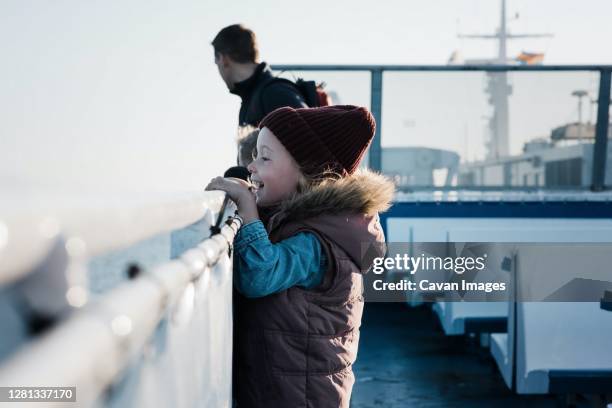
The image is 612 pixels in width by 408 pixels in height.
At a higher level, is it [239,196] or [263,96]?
[263,96]

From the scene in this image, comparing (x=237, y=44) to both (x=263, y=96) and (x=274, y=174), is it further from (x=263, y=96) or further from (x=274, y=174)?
(x=274, y=174)

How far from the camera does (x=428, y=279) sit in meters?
6.19

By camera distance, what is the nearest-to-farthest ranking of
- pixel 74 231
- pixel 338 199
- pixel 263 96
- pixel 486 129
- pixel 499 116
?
1. pixel 74 231
2. pixel 338 199
3. pixel 263 96
4. pixel 499 116
5. pixel 486 129

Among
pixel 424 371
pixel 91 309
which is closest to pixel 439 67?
pixel 424 371

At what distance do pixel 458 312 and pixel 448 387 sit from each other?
0.52m

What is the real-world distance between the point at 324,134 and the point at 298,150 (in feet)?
0.26

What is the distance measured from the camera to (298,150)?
5.40 feet

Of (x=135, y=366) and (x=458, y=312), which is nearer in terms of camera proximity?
(x=135, y=366)

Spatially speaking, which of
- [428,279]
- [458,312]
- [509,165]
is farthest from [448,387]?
[509,165]

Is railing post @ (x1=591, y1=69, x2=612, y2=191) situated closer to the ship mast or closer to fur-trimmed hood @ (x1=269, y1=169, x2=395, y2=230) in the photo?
the ship mast

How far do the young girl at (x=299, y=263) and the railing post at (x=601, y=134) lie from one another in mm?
6302

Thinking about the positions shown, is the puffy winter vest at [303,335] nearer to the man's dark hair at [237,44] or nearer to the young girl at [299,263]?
the young girl at [299,263]

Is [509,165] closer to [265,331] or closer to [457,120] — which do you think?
[457,120]

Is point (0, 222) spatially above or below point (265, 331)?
above
